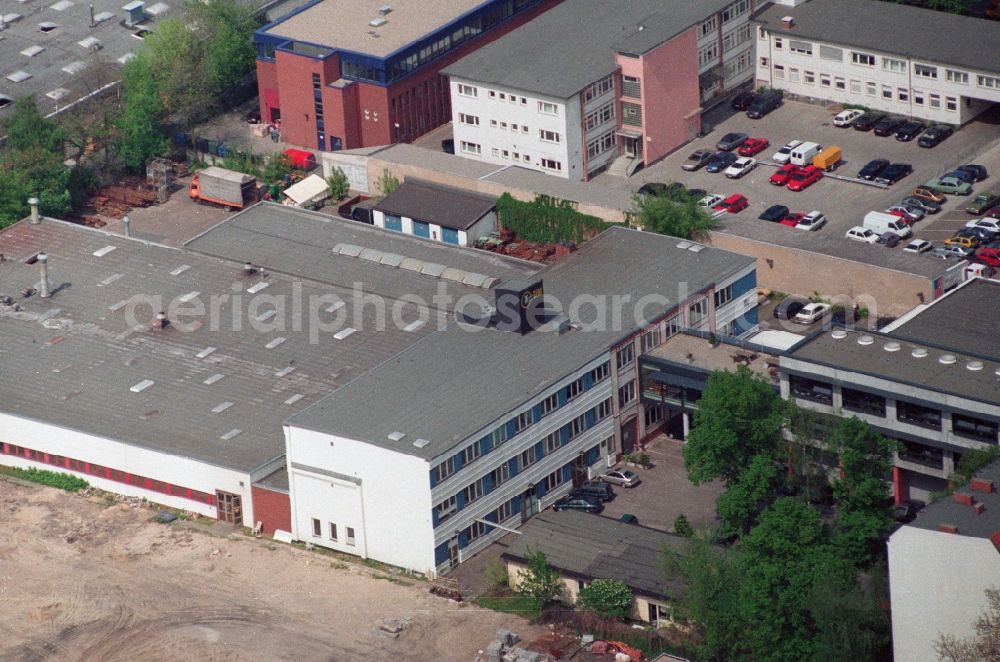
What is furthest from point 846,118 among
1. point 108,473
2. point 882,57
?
point 108,473

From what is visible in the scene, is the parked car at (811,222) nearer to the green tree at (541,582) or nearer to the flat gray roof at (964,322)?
the flat gray roof at (964,322)

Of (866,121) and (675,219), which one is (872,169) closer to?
(866,121)

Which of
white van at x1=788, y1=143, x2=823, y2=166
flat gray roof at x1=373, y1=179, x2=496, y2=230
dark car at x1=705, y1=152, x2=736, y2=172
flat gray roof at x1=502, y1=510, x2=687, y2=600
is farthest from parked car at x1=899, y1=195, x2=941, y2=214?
flat gray roof at x1=502, y1=510, x2=687, y2=600

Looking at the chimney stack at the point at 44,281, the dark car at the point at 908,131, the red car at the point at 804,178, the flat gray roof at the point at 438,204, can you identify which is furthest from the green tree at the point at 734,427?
the dark car at the point at 908,131

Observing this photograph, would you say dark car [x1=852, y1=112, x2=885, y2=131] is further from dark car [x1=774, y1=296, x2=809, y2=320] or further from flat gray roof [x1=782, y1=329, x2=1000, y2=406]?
flat gray roof [x1=782, y1=329, x2=1000, y2=406]

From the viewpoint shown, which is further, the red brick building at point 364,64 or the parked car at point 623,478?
the red brick building at point 364,64

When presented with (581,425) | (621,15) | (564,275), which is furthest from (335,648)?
(621,15)
